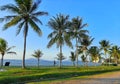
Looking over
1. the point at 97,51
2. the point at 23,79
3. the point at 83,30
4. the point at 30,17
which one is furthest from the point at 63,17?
the point at 97,51

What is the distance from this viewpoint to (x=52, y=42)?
58500 mm

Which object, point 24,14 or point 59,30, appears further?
point 59,30

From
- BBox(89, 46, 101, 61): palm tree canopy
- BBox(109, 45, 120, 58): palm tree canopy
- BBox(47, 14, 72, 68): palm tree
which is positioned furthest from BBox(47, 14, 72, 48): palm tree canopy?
BBox(109, 45, 120, 58): palm tree canopy

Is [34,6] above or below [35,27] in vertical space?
above

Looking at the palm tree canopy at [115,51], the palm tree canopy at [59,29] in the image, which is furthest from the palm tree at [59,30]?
the palm tree canopy at [115,51]

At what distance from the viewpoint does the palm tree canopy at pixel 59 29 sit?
195ft

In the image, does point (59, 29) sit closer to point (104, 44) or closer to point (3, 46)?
point (3, 46)

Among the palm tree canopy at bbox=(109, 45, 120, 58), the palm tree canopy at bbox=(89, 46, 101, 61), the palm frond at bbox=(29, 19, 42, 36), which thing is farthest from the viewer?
the palm tree canopy at bbox=(109, 45, 120, 58)

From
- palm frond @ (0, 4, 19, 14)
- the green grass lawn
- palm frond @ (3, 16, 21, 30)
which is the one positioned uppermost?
palm frond @ (0, 4, 19, 14)

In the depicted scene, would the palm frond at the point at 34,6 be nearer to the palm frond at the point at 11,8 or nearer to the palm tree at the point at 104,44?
the palm frond at the point at 11,8

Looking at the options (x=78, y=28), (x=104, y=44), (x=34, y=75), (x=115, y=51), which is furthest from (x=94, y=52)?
(x=34, y=75)

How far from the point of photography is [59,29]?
60.2 meters

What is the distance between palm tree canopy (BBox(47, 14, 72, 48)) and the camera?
195ft

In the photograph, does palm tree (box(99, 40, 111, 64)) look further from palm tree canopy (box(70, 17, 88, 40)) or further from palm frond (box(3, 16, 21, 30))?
palm frond (box(3, 16, 21, 30))
